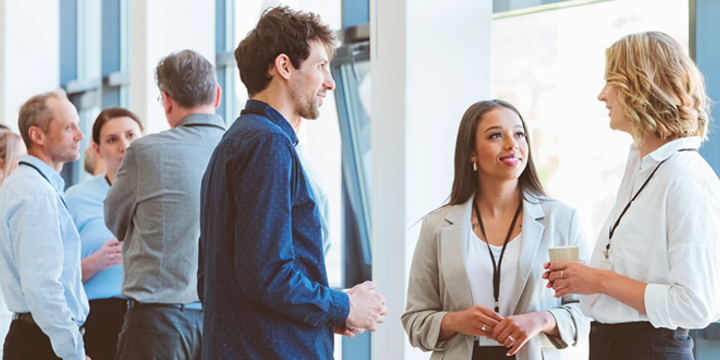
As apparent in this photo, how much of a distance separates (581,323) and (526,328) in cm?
24

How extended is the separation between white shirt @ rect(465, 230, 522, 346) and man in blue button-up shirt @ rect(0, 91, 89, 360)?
165cm

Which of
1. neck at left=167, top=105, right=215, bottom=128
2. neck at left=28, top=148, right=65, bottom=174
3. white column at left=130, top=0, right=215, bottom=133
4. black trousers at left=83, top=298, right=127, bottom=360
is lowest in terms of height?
black trousers at left=83, top=298, right=127, bottom=360

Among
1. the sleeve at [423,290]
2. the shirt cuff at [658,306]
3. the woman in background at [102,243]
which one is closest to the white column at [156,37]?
the woman in background at [102,243]

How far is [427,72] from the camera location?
122 inches

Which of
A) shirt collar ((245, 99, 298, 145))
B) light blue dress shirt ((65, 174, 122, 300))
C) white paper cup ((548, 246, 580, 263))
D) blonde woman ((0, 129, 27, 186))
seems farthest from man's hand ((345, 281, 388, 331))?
blonde woman ((0, 129, 27, 186))

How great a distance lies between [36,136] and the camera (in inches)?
123

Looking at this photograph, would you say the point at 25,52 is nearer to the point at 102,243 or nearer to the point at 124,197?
the point at 102,243

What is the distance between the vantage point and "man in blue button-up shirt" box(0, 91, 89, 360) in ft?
8.93

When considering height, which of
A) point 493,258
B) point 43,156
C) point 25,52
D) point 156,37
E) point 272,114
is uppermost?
point 25,52

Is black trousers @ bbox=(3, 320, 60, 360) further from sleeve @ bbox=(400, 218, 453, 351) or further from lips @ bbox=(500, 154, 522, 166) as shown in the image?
lips @ bbox=(500, 154, 522, 166)

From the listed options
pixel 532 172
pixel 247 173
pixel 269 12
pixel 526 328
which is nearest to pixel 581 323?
pixel 526 328

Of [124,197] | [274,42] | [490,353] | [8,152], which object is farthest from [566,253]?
[8,152]

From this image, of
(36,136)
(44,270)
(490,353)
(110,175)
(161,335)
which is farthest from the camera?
(110,175)

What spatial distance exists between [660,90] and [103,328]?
2.68 m
